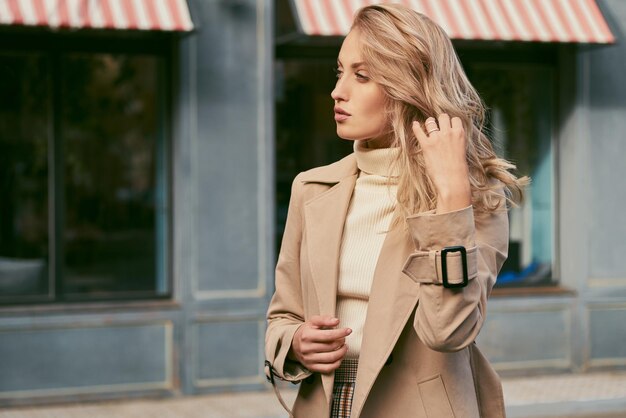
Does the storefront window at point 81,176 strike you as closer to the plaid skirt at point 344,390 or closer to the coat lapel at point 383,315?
the plaid skirt at point 344,390

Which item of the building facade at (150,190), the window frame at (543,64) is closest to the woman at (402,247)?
the building facade at (150,190)

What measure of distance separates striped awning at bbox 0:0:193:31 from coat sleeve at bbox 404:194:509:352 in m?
6.02

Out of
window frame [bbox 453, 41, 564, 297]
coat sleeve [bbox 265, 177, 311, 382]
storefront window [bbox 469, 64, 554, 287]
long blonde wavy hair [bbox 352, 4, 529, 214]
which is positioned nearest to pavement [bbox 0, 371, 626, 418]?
window frame [bbox 453, 41, 564, 297]

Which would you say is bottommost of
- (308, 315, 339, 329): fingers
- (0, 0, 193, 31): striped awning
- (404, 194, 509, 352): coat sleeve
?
(308, 315, 339, 329): fingers

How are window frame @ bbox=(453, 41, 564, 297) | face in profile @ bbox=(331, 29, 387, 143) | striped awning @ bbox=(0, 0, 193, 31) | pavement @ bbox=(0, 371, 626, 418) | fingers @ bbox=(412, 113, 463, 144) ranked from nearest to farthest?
1. fingers @ bbox=(412, 113, 463, 144)
2. face in profile @ bbox=(331, 29, 387, 143)
3. striped awning @ bbox=(0, 0, 193, 31)
4. pavement @ bbox=(0, 371, 626, 418)
5. window frame @ bbox=(453, 41, 564, 297)

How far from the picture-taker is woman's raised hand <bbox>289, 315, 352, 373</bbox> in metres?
2.38

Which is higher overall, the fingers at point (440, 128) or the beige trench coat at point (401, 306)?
the fingers at point (440, 128)

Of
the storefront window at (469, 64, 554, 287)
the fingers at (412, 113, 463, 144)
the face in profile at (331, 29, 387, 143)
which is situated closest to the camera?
the fingers at (412, 113, 463, 144)

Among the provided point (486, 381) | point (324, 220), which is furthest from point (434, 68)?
point (486, 381)

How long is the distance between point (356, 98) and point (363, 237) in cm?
34

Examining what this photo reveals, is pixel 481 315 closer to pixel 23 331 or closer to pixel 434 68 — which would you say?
pixel 434 68

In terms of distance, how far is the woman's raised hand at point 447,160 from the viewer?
2256 millimetres

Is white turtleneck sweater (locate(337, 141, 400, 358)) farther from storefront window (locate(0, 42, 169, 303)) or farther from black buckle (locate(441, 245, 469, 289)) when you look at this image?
storefront window (locate(0, 42, 169, 303))

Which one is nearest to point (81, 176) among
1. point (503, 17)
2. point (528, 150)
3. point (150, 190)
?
point (150, 190)
